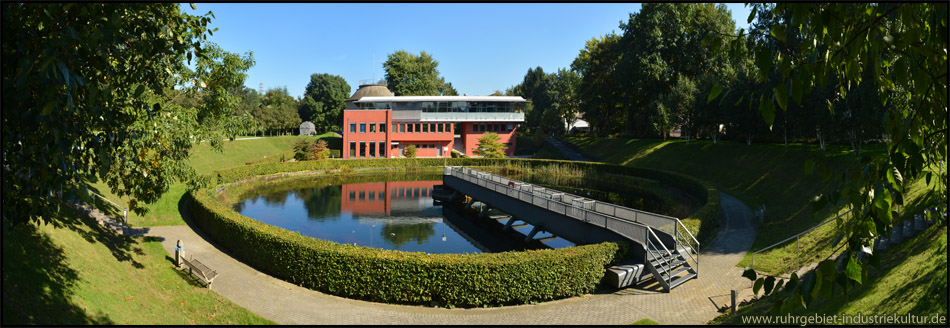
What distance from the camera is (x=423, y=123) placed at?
64.9 meters

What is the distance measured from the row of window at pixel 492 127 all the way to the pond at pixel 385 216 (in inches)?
881

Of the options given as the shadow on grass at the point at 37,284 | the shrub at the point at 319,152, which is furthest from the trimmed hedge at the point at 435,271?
the shrub at the point at 319,152

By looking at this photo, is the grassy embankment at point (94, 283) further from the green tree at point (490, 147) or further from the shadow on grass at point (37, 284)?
the green tree at point (490, 147)

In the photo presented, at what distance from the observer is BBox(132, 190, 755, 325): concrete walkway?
1326cm

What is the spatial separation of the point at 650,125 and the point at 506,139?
1937 centimetres

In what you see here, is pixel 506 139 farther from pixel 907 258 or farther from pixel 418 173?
pixel 907 258

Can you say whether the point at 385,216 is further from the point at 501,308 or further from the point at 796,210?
the point at 796,210

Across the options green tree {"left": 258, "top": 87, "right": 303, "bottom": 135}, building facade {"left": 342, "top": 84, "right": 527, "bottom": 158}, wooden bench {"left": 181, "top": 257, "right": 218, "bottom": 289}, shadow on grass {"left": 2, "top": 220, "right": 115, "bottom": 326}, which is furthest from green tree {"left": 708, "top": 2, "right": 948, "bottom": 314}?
green tree {"left": 258, "top": 87, "right": 303, "bottom": 135}

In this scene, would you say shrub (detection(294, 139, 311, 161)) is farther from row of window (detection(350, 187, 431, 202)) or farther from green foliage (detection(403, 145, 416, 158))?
row of window (detection(350, 187, 431, 202))

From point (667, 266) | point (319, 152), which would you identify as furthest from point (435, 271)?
point (319, 152)

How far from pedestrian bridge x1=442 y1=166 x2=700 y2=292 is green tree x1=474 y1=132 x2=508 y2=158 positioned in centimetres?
2937

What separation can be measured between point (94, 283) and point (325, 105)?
91.3 m

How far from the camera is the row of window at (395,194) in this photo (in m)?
38.6

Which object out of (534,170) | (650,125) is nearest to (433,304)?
(534,170)
